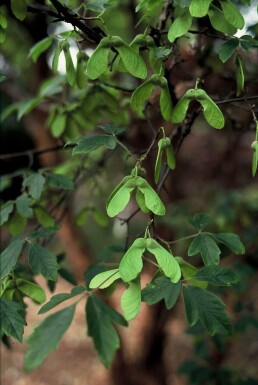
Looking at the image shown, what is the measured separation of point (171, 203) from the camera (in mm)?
2387

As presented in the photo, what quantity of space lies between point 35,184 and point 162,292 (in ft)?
1.42

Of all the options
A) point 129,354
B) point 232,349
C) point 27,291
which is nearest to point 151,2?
point 27,291

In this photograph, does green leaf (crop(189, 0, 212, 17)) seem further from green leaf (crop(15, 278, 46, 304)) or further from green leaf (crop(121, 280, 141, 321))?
green leaf (crop(15, 278, 46, 304))

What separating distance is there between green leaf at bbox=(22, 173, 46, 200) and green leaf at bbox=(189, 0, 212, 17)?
49 cm

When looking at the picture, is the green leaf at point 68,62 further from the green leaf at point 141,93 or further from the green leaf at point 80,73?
the green leaf at point 141,93

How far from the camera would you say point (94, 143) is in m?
0.68

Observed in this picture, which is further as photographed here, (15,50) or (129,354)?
(15,50)

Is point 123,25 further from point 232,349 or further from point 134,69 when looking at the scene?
point 134,69

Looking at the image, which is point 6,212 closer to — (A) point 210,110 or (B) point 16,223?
(B) point 16,223

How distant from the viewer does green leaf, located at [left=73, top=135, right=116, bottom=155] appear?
67 cm

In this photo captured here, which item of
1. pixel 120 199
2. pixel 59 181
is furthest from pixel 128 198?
pixel 59 181

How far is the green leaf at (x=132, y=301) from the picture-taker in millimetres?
564

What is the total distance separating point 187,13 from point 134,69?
0.41ft

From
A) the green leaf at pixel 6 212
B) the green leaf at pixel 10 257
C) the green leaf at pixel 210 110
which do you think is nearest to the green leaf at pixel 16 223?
the green leaf at pixel 6 212
